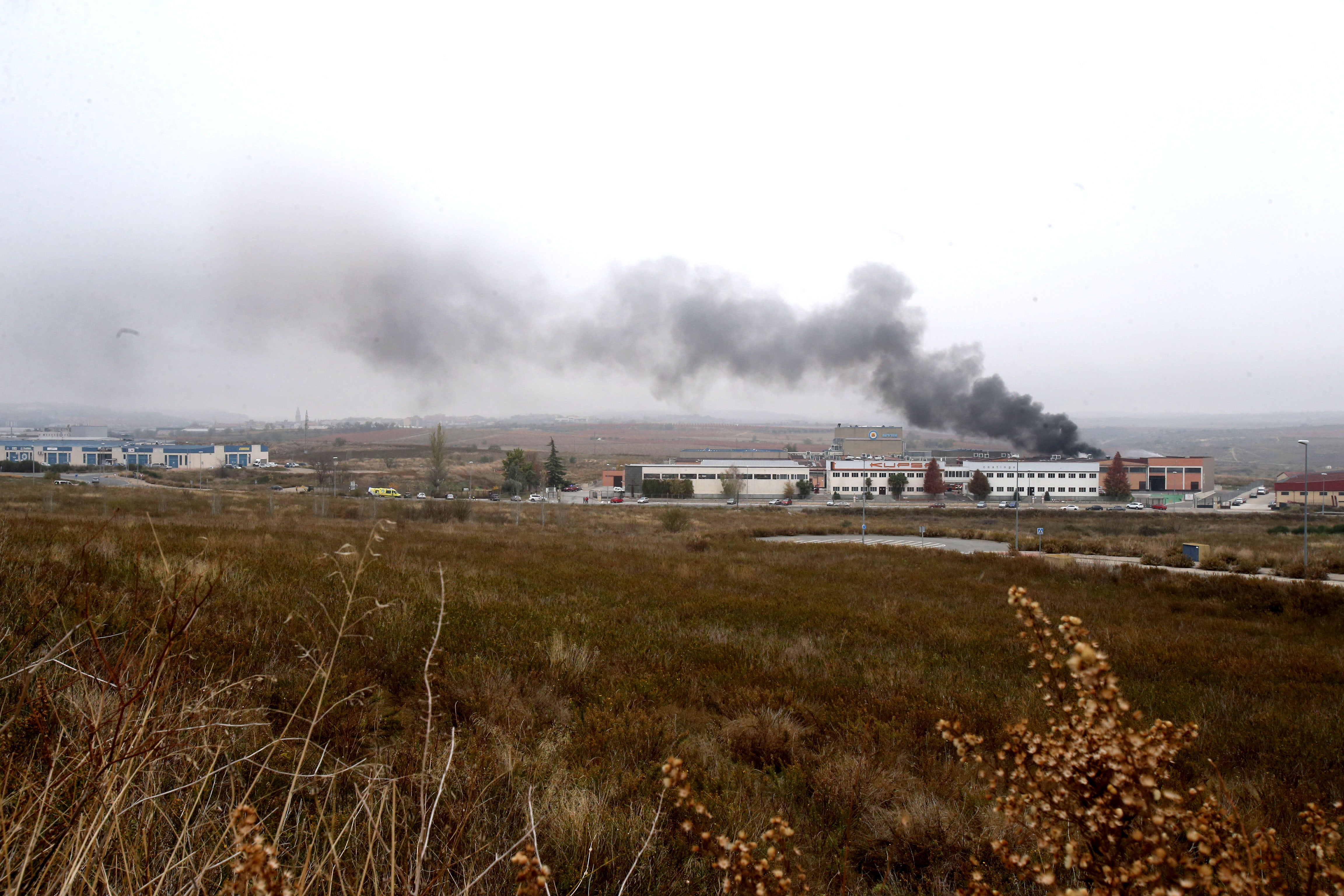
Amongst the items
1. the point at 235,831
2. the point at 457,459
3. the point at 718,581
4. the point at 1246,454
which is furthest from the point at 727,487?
the point at 1246,454

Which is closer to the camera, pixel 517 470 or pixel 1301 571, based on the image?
pixel 1301 571

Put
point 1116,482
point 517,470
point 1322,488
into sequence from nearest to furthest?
point 1322,488
point 517,470
point 1116,482

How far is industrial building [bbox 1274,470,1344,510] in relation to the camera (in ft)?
105

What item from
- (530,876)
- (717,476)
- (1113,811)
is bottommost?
(717,476)

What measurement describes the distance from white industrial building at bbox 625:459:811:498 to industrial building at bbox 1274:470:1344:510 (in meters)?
41.6

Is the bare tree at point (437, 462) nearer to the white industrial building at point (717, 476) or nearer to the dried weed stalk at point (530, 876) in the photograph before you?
the white industrial building at point (717, 476)

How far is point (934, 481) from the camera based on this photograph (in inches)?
2803

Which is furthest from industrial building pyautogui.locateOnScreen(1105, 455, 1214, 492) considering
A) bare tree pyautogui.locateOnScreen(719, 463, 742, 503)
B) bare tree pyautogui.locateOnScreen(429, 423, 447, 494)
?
bare tree pyautogui.locateOnScreen(429, 423, 447, 494)

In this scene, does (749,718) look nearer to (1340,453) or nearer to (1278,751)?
(1278,751)

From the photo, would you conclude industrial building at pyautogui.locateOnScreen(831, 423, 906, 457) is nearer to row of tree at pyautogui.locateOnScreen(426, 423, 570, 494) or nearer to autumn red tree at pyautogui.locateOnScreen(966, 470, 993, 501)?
autumn red tree at pyautogui.locateOnScreen(966, 470, 993, 501)

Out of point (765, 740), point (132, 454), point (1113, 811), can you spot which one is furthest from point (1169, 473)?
point (132, 454)

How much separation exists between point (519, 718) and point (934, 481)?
7206 cm

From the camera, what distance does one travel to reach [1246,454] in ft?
333

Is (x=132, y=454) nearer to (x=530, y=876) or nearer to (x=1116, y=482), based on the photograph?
(x=530, y=876)
